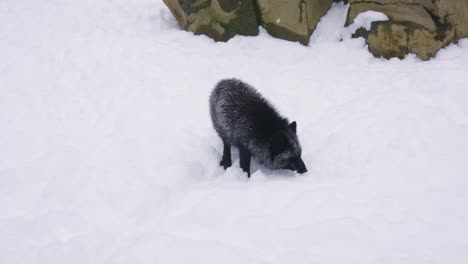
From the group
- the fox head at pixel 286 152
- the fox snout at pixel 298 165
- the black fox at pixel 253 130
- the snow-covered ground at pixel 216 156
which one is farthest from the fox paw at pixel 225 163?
the fox snout at pixel 298 165

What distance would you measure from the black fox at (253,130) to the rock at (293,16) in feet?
11.0

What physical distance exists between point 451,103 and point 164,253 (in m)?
4.62

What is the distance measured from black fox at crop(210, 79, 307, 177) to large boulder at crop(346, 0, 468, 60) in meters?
3.33

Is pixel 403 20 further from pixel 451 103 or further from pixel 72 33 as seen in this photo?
pixel 72 33

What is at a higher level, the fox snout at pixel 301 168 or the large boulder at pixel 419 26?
the large boulder at pixel 419 26

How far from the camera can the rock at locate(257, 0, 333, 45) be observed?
8359 mm

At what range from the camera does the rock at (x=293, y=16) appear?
8359 mm

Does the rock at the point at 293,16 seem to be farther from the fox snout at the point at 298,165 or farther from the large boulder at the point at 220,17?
the fox snout at the point at 298,165

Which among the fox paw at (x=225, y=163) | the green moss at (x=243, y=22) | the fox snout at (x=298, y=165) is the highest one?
the green moss at (x=243, y=22)

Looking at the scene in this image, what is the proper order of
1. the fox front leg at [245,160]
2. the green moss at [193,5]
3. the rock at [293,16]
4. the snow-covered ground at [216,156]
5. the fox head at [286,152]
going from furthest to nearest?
the green moss at [193,5]
the rock at [293,16]
the fox front leg at [245,160]
the fox head at [286,152]
the snow-covered ground at [216,156]

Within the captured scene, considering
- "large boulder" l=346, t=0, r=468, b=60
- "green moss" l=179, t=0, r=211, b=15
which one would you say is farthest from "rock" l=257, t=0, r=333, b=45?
"large boulder" l=346, t=0, r=468, b=60

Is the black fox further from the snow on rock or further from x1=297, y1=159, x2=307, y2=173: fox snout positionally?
the snow on rock

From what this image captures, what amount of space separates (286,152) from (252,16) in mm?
4758

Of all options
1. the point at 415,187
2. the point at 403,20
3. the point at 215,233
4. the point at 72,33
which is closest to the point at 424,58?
the point at 403,20
